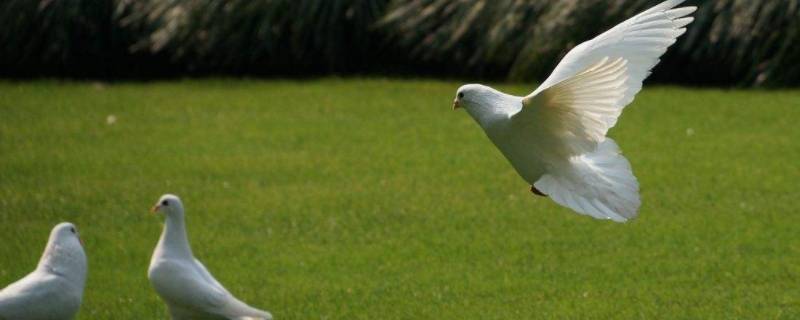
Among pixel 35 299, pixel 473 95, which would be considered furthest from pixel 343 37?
pixel 35 299

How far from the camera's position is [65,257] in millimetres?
5734

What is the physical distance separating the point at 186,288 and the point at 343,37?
25.6ft

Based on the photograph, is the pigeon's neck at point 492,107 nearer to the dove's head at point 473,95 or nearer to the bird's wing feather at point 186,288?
the dove's head at point 473,95

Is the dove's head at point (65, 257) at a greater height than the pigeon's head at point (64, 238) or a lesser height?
lesser

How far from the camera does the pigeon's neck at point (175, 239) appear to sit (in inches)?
232

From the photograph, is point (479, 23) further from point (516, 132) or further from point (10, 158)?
point (516, 132)

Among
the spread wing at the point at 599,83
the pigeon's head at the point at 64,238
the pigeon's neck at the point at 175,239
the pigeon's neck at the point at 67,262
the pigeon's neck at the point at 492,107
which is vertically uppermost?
the spread wing at the point at 599,83

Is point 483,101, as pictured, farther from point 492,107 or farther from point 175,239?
point 175,239

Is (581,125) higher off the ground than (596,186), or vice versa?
(581,125)

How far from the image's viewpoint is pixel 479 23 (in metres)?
12.4

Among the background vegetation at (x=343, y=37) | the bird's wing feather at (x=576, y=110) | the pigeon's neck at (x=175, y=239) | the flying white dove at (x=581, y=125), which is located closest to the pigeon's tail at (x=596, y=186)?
the flying white dove at (x=581, y=125)

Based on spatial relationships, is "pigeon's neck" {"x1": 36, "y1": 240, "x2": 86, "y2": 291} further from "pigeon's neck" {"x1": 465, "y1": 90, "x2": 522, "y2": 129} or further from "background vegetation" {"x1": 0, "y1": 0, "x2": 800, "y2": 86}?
"background vegetation" {"x1": 0, "y1": 0, "x2": 800, "y2": 86}

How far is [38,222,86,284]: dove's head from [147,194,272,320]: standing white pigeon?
0.30 meters

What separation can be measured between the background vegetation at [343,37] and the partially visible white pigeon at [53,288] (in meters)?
6.82
